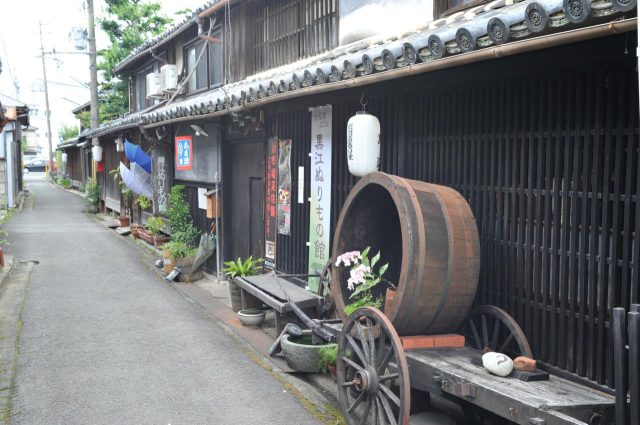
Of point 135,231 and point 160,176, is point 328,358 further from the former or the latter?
point 135,231

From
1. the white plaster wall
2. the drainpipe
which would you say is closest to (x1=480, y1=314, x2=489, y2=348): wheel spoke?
the drainpipe

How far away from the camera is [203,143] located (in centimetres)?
1571

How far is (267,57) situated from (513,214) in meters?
Answer: 8.48

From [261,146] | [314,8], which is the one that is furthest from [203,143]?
[314,8]

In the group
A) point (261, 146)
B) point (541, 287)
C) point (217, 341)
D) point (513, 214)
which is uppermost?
point (261, 146)

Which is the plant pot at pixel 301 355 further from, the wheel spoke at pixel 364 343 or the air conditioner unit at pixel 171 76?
the air conditioner unit at pixel 171 76

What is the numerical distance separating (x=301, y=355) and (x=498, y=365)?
356 centimetres

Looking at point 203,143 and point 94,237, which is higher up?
point 203,143

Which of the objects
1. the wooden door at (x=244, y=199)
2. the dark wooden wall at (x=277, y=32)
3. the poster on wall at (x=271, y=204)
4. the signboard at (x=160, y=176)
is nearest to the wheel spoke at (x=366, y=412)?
the poster on wall at (x=271, y=204)

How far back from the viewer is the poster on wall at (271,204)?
473 inches

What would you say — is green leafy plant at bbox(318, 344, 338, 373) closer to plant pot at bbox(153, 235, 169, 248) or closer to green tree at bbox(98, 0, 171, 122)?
plant pot at bbox(153, 235, 169, 248)

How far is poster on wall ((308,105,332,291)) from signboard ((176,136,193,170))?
275 inches

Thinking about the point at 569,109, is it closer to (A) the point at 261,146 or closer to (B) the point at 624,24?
(B) the point at 624,24

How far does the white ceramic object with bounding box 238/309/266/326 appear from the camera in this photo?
10945 mm
